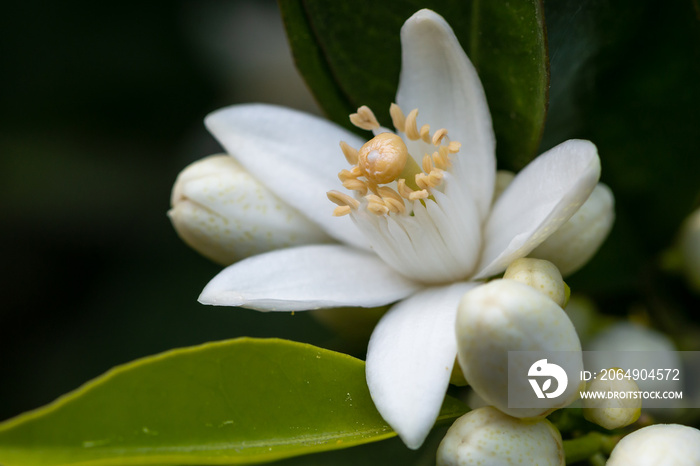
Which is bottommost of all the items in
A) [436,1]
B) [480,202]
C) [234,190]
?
[480,202]

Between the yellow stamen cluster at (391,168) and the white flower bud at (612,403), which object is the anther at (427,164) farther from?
the white flower bud at (612,403)

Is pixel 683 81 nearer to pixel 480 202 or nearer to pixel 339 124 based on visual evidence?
pixel 480 202

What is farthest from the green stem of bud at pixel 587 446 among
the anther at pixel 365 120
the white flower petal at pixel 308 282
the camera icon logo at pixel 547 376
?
the anther at pixel 365 120

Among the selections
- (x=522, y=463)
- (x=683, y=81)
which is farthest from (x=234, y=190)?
(x=683, y=81)

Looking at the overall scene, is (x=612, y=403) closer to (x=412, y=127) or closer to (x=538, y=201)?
(x=538, y=201)

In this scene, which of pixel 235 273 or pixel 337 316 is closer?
pixel 235 273

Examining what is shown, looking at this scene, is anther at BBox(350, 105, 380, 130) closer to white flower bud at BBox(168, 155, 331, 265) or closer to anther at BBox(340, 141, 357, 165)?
anther at BBox(340, 141, 357, 165)

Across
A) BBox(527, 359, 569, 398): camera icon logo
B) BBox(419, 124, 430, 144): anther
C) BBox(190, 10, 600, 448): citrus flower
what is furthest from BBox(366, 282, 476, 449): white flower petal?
BBox(419, 124, 430, 144): anther
